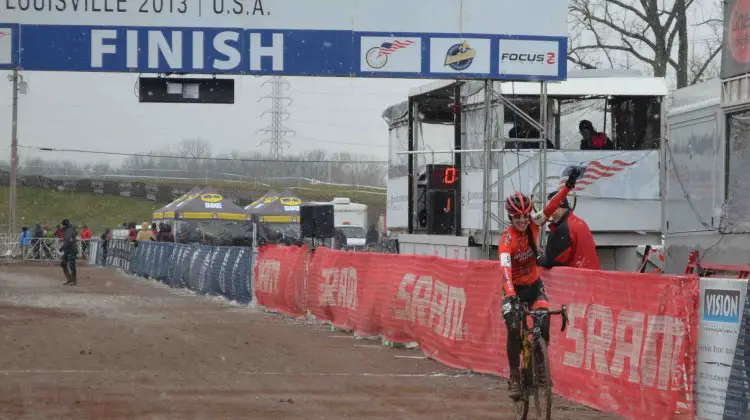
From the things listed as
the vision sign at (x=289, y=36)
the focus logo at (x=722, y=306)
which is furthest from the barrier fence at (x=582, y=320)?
the vision sign at (x=289, y=36)

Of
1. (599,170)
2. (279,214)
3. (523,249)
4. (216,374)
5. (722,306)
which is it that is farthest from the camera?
(279,214)

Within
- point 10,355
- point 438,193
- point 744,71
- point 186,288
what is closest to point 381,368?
point 10,355

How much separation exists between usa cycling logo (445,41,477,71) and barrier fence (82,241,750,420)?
3828mm

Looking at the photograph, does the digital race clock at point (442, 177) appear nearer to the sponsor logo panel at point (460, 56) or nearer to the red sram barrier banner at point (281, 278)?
the red sram barrier banner at point (281, 278)

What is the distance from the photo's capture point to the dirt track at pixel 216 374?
9445 mm

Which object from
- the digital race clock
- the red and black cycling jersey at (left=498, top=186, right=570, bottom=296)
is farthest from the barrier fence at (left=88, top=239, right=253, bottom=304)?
the red and black cycling jersey at (left=498, top=186, right=570, bottom=296)

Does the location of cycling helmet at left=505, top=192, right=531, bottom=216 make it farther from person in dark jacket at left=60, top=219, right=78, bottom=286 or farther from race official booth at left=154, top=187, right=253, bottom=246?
race official booth at left=154, top=187, right=253, bottom=246

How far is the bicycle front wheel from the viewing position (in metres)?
8.66

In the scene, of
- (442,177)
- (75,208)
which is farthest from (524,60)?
(75,208)

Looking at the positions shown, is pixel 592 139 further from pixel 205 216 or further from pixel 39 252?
pixel 39 252

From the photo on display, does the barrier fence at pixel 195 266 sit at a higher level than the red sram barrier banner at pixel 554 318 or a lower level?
lower

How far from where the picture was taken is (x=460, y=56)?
19688 mm

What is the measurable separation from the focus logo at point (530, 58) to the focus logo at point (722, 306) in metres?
12.1

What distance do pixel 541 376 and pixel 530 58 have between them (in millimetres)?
11799
